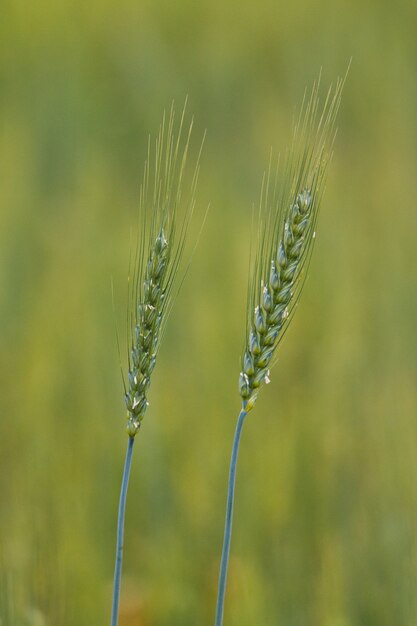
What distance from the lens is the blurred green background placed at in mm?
1826

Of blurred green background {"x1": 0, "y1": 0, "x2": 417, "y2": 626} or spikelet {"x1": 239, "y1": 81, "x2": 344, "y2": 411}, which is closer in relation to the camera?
spikelet {"x1": 239, "y1": 81, "x2": 344, "y2": 411}

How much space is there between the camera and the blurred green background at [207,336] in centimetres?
183

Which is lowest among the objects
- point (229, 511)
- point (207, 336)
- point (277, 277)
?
point (229, 511)

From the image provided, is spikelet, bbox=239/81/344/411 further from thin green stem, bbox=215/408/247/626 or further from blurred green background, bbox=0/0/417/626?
blurred green background, bbox=0/0/417/626

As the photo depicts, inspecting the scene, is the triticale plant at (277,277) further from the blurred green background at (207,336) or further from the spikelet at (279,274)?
the blurred green background at (207,336)

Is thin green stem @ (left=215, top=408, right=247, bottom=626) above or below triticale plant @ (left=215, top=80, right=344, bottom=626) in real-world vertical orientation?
below

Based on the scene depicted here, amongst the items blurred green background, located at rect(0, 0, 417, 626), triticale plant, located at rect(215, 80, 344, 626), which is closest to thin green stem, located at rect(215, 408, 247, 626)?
triticale plant, located at rect(215, 80, 344, 626)

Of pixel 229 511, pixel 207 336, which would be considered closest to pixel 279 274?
pixel 229 511

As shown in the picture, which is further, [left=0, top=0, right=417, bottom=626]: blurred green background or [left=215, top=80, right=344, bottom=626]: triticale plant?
[left=0, top=0, right=417, bottom=626]: blurred green background

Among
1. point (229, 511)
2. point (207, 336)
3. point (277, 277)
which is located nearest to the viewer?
point (229, 511)

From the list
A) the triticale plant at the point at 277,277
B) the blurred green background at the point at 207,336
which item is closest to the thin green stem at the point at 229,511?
the triticale plant at the point at 277,277

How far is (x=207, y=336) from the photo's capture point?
2.74m

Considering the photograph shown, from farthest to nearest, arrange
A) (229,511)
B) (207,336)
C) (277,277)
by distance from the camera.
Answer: (207,336) → (277,277) → (229,511)

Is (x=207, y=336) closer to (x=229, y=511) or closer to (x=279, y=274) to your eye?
(x=279, y=274)
